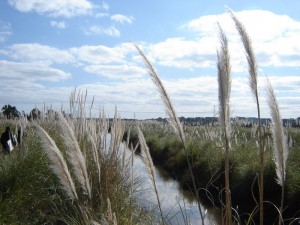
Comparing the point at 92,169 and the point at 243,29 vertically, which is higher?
the point at 243,29

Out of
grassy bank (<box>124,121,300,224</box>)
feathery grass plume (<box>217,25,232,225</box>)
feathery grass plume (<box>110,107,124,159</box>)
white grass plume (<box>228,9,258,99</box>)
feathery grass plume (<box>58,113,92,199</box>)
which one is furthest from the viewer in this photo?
grassy bank (<box>124,121,300,224</box>)

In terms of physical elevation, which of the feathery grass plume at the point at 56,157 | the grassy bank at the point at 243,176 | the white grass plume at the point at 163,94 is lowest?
the grassy bank at the point at 243,176

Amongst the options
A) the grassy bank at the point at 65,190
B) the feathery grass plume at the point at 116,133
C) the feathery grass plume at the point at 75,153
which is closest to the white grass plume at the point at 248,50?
the feathery grass plume at the point at 75,153

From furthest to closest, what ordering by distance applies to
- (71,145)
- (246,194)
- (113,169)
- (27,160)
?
1. (246,194)
2. (27,160)
3. (113,169)
4. (71,145)

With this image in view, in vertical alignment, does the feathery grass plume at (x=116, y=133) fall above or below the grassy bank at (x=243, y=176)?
above

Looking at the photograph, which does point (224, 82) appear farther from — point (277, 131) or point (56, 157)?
point (56, 157)

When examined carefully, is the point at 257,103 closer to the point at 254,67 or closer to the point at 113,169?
the point at 254,67

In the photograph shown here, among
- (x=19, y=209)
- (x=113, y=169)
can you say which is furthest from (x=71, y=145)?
(x=19, y=209)

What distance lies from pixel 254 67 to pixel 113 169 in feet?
8.92

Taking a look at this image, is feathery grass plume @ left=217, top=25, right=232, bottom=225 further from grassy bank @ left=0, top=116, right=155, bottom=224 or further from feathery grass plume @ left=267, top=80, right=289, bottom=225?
grassy bank @ left=0, top=116, right=155, bottom=224

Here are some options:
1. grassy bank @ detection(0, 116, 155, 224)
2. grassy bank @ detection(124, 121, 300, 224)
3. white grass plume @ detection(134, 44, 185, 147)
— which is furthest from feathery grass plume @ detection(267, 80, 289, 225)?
grassy bank @ detection(124, 121, 300, 224)

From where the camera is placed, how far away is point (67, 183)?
7.79ft

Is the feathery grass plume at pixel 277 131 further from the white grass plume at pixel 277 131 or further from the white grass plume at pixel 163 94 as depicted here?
the white grass plume at pixel 163 94

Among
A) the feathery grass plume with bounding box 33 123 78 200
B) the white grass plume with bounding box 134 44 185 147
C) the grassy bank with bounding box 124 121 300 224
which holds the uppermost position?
the white grass plume with bounding box 134 44 185 147
